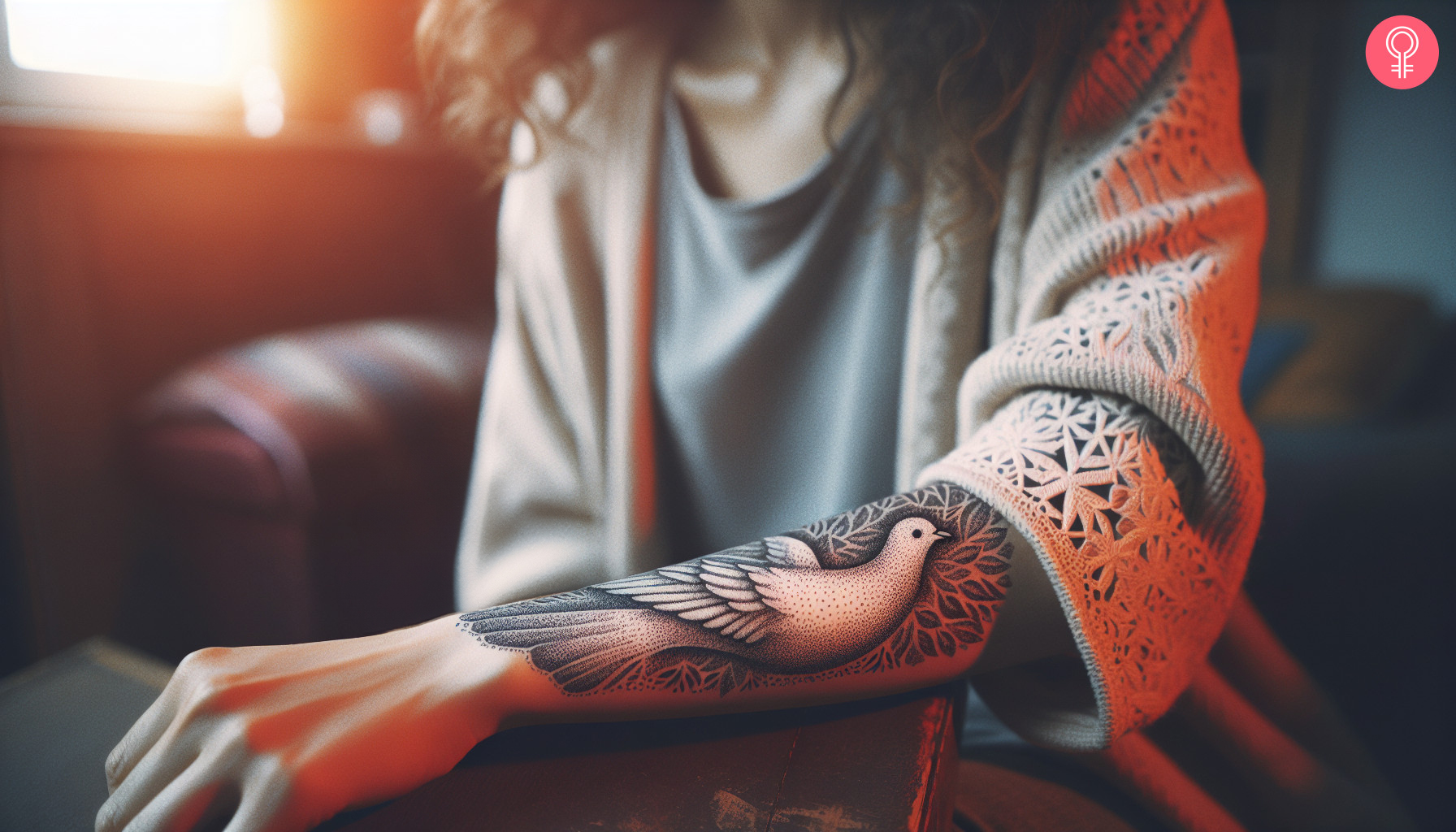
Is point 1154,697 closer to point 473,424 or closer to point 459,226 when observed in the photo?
point 473,424

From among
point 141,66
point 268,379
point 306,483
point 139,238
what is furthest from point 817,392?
point 141,66

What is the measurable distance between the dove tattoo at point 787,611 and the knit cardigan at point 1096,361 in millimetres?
40

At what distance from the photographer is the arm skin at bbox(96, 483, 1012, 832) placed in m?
0.33

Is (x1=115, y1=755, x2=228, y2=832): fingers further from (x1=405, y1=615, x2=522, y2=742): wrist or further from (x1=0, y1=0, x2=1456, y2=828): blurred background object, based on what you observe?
(x1=0, y1=0, x2=1456, y2=828): blurred background object

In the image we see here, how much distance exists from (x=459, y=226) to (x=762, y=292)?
1372mm

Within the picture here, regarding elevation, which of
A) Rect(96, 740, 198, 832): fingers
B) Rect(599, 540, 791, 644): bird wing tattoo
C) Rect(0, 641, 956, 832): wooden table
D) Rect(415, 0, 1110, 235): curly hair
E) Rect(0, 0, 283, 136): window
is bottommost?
Rect(0, 641, 956, 832): wooden table

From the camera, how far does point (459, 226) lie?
1.90 meters

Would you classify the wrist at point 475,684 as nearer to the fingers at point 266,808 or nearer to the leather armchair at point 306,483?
the fingers at point 266,808

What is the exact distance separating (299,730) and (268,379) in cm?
98

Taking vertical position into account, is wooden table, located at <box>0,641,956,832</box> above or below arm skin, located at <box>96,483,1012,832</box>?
below

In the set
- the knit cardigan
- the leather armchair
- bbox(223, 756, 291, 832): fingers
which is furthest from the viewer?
the leather armchair

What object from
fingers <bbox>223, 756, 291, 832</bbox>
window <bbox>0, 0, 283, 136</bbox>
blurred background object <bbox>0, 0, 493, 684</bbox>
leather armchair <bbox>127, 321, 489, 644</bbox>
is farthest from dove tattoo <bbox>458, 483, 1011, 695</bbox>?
window <bbox>0, 0, 283, 136</bbox>

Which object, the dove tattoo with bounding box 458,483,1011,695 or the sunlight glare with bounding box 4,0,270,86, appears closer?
the dove tattoo with bounding box 458,483,1011,695

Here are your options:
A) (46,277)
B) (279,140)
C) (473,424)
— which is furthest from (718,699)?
(279,140)
